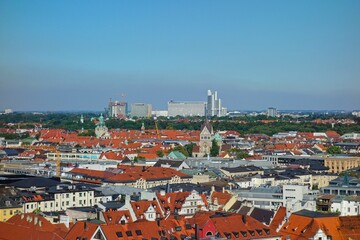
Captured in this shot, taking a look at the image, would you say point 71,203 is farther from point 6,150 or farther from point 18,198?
point 6,150

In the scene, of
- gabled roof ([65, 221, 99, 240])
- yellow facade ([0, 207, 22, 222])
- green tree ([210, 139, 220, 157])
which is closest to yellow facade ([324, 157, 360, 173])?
green tree ([210, 139, 220, 157])

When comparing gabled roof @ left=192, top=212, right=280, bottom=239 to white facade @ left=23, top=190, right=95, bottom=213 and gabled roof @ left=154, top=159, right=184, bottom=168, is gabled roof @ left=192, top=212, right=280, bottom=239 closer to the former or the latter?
white facade @ left=23, top=190, right=95, bottom=213

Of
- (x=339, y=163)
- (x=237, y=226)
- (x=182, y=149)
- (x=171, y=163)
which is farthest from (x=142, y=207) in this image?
(x=182, y=149)

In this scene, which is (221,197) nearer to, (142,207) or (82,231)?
(142,207)

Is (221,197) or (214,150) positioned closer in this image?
(221,197)

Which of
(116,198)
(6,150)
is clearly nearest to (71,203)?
(116,198)

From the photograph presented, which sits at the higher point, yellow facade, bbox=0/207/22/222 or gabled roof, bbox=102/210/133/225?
gabled roof, bbox=102/210/133/225

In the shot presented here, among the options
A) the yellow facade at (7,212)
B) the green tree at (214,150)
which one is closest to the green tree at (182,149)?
the green tree at (214,150)

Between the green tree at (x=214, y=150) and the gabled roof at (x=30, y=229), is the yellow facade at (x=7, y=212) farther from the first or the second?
the green tree at (x=214, y=150)

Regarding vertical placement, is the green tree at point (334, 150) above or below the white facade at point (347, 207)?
above

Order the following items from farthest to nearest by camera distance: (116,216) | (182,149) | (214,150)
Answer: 1. (182,149)
2. (214,150)
3. (116,216)

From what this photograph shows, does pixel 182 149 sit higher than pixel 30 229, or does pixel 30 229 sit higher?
pixel 30 229
